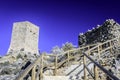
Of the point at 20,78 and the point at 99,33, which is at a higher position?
the point at 99,33

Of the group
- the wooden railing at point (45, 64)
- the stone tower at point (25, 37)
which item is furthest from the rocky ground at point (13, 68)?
the stone tower at point (25, 37)

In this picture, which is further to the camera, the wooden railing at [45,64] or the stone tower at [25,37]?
the stone tower at [25,37]

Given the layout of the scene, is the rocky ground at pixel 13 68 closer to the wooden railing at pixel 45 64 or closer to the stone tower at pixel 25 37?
the wooden railing at pixel 45 64

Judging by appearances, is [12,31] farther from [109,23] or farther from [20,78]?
[20,78]

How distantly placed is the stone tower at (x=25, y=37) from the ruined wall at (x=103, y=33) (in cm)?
2669

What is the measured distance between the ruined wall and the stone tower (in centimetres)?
2669

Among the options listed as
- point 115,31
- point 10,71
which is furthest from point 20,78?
point 115,31

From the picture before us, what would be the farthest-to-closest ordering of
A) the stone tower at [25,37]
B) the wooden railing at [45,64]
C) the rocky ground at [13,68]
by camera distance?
the stone tower at [25,37]
the rocky ground at [13,68]
the wooden railing at [45,64]

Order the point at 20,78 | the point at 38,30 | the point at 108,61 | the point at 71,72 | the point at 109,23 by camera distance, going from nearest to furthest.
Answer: the point at 20,78 → the point at 71,72 → the point at 108,61 → the point at 109,23 → the point at 38,30

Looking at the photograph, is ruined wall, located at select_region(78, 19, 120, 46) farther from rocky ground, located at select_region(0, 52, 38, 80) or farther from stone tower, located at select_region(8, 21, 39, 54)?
stone tower, located at select_region(8, 21, 39, 54)

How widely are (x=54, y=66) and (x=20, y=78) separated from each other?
22.6 feet

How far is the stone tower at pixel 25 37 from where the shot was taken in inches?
1807

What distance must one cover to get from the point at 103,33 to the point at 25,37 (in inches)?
1205

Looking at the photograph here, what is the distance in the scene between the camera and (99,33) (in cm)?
1859
